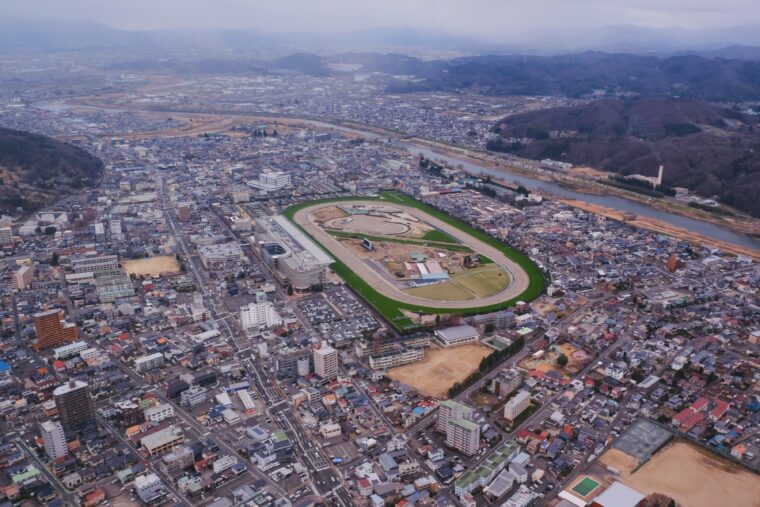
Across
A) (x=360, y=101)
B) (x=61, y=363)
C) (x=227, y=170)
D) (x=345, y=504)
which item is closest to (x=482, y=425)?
(x=345, y=504)

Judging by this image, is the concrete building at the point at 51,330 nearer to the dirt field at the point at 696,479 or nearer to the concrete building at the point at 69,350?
the concrete building at the point at 69,350

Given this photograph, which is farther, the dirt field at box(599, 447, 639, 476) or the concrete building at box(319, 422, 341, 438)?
the concrete building at box(319, 422, 341, 438)

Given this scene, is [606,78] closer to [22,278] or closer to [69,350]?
[22,278]

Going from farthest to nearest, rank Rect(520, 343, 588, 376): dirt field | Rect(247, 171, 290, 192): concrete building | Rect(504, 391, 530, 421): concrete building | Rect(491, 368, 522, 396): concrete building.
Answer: Rect(247, 171, 290, 192): concrete building
Rect(520, 343, 588, 376): dirt field
Rect(491, 368, 522, 396): concrete building
Rect(504, 391, 530, 421): concrete building

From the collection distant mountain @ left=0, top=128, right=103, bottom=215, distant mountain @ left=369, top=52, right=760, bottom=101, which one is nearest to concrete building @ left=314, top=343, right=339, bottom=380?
distant mountain @ left=0, top=128, right=103, bottom=215

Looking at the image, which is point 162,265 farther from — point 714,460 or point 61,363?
point 714,460

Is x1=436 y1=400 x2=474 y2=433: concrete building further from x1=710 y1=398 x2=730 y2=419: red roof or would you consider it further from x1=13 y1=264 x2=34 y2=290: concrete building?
x1=13 y1=264 x2=34 y2=290: concrete building
